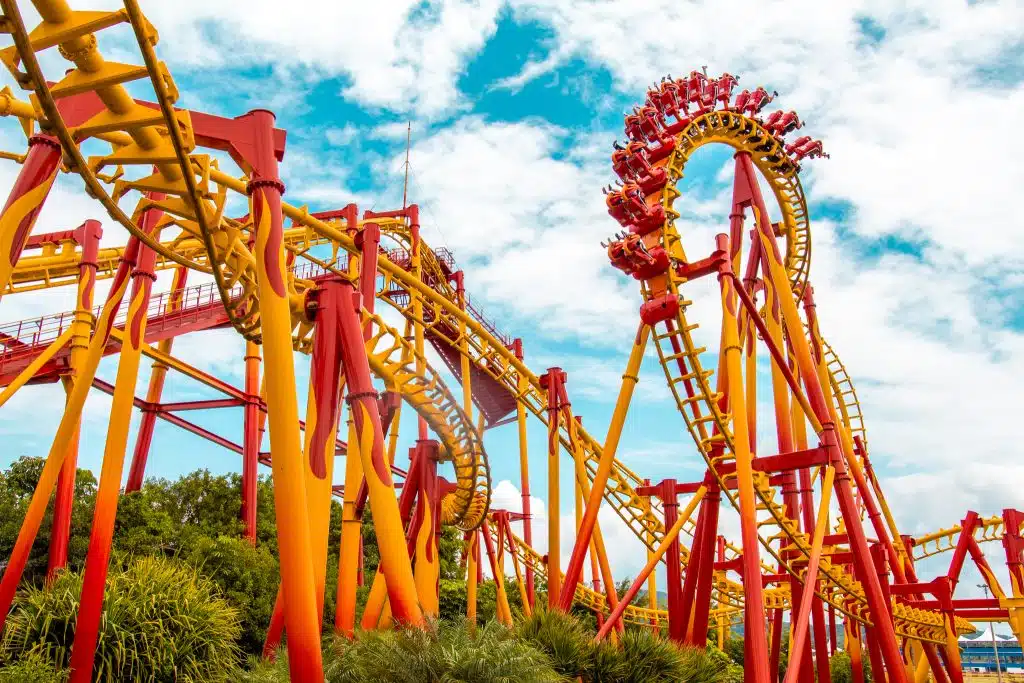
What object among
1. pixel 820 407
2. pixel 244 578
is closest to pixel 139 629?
pixel 244 578

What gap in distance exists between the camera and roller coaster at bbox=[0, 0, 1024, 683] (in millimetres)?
7125

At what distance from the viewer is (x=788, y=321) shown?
1243 centimetres

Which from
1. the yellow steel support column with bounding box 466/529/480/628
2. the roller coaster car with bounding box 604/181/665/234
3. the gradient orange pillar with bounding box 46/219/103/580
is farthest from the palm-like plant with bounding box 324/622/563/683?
the yellow steel support column with bounding box 466/529/480/628

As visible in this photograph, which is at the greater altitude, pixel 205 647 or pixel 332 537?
pixel 332 537

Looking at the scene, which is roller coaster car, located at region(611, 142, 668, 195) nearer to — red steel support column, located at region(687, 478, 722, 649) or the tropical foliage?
red steel support column, located at region(687, 478, 722, 649)

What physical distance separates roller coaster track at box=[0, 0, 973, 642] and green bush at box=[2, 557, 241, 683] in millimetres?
3150

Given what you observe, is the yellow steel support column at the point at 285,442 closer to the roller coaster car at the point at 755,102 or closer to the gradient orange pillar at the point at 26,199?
the gradient orange pillar at the point at 26,199

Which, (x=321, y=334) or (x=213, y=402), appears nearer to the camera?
(x=321, y=334)

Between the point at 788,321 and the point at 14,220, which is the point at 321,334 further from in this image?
the point at 788,321

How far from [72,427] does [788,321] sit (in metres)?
9.35

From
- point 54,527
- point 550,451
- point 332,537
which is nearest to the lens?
point 54,527

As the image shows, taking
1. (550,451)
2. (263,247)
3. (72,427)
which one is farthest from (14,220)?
(550,451)

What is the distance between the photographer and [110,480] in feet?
30.5

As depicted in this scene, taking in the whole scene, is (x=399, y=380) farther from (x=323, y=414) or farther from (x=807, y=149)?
(x=807, y=149)
